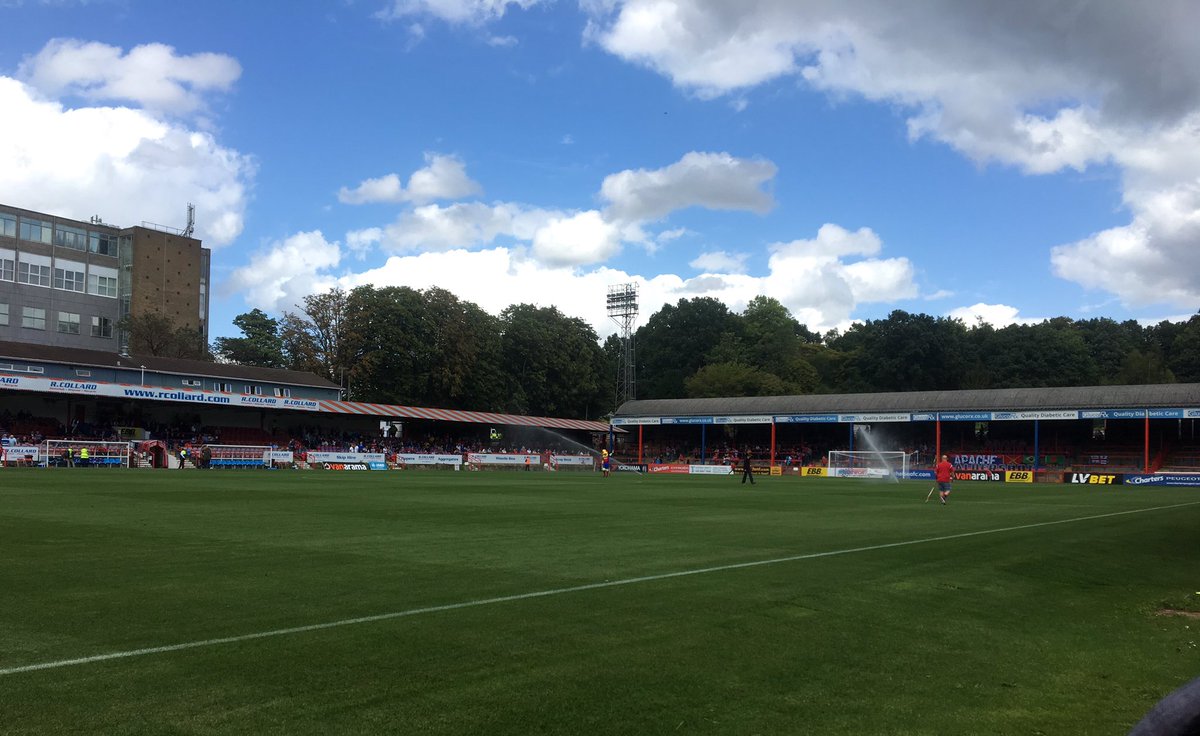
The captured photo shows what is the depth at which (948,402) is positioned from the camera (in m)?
66.6

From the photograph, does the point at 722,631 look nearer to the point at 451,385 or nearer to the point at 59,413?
the point at 59,413

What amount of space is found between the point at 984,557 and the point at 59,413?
187 ft

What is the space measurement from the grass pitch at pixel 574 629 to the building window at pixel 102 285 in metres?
83.0

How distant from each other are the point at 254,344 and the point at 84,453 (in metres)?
48.4

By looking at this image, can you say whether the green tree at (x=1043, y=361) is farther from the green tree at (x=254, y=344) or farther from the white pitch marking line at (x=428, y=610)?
the white pitch marking line at (x=428, y=610)

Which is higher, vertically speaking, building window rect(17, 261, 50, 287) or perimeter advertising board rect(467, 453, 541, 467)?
building window rect(17, 261, 50, 287)

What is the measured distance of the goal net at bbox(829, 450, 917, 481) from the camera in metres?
58.3

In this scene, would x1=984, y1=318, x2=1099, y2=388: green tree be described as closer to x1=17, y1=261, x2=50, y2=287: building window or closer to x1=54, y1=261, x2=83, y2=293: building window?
x1=54, y1=261, x2=83, y2=293: building window

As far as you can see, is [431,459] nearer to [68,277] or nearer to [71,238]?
[68,277]

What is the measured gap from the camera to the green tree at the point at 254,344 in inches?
3511

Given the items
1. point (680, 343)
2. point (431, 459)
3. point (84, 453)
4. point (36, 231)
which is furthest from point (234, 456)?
point (680, 343)

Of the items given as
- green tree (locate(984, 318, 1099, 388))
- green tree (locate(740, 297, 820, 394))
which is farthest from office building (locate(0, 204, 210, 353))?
green tree (locate(984, 318, 1099, 388))

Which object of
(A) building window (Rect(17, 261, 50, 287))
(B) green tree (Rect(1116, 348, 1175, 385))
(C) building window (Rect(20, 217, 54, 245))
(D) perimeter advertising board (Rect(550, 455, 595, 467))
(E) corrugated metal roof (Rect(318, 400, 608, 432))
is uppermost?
(C) building window (Rect(20, 217, 54, 245))

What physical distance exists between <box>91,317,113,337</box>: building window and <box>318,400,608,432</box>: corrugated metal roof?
32624mm
